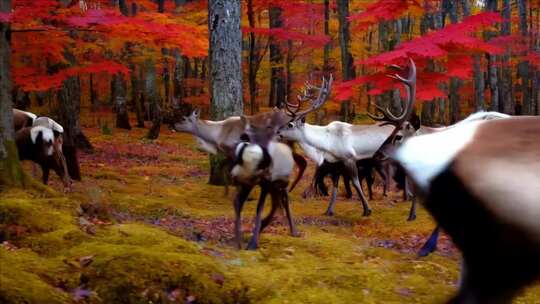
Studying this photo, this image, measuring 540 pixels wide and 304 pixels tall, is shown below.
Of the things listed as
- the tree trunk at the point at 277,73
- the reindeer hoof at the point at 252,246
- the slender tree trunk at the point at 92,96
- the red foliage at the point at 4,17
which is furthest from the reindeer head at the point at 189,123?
the slender tree trunk at the point at 92,96

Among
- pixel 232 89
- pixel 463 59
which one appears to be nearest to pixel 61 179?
pixel 232 89

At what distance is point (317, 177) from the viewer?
8969 mm

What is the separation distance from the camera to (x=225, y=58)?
8414mm

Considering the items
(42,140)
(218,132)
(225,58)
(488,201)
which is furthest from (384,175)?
(488,201)

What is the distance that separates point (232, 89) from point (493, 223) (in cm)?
684

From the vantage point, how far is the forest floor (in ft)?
10.6

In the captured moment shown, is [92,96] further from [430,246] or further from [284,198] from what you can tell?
[430,246]

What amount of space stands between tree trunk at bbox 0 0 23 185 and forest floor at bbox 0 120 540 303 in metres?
0.29

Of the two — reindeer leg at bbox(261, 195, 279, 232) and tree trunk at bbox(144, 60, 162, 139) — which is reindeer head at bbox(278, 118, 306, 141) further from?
tree trunk at bbox(144, 60, 162, 139)

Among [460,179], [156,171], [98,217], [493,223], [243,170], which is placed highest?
[460,179]

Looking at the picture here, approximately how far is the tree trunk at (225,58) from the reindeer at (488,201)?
618 cm

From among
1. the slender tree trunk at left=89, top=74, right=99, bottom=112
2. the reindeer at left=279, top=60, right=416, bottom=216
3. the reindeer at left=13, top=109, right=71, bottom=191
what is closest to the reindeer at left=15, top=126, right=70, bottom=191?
the reindeer at left=13, top=109, right=71, bottom=191

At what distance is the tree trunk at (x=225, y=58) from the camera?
8.31 m

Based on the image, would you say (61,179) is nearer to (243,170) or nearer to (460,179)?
(243,170)
